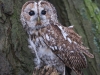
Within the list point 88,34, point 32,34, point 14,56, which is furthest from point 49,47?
point 88,34

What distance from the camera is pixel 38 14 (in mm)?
4090

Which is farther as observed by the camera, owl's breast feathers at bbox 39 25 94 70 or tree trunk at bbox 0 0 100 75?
tree trunk at bbox 0 0 100 75

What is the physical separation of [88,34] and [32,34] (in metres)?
1.37

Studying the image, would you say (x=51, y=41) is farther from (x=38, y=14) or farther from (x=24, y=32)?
(x=24, y=32)

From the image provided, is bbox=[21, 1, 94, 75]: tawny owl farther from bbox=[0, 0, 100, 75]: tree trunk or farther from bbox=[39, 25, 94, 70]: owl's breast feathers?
bbox=[0, 0, 100, 75]: tree trunk

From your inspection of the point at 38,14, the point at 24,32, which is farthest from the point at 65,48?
the point at 24,32

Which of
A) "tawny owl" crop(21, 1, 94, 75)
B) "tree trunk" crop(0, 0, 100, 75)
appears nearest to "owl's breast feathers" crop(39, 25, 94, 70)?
"tawny owl" crop(21, 1, 94, 75)

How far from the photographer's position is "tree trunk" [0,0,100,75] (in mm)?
4695

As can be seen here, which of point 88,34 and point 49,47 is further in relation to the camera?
point 88,34

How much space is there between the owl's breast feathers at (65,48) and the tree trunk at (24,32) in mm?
750

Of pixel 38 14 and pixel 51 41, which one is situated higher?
pixel 38 14

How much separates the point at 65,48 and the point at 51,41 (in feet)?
0.54

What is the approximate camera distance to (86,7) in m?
5.47

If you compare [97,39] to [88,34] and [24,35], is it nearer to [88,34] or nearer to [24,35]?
[88,34]
